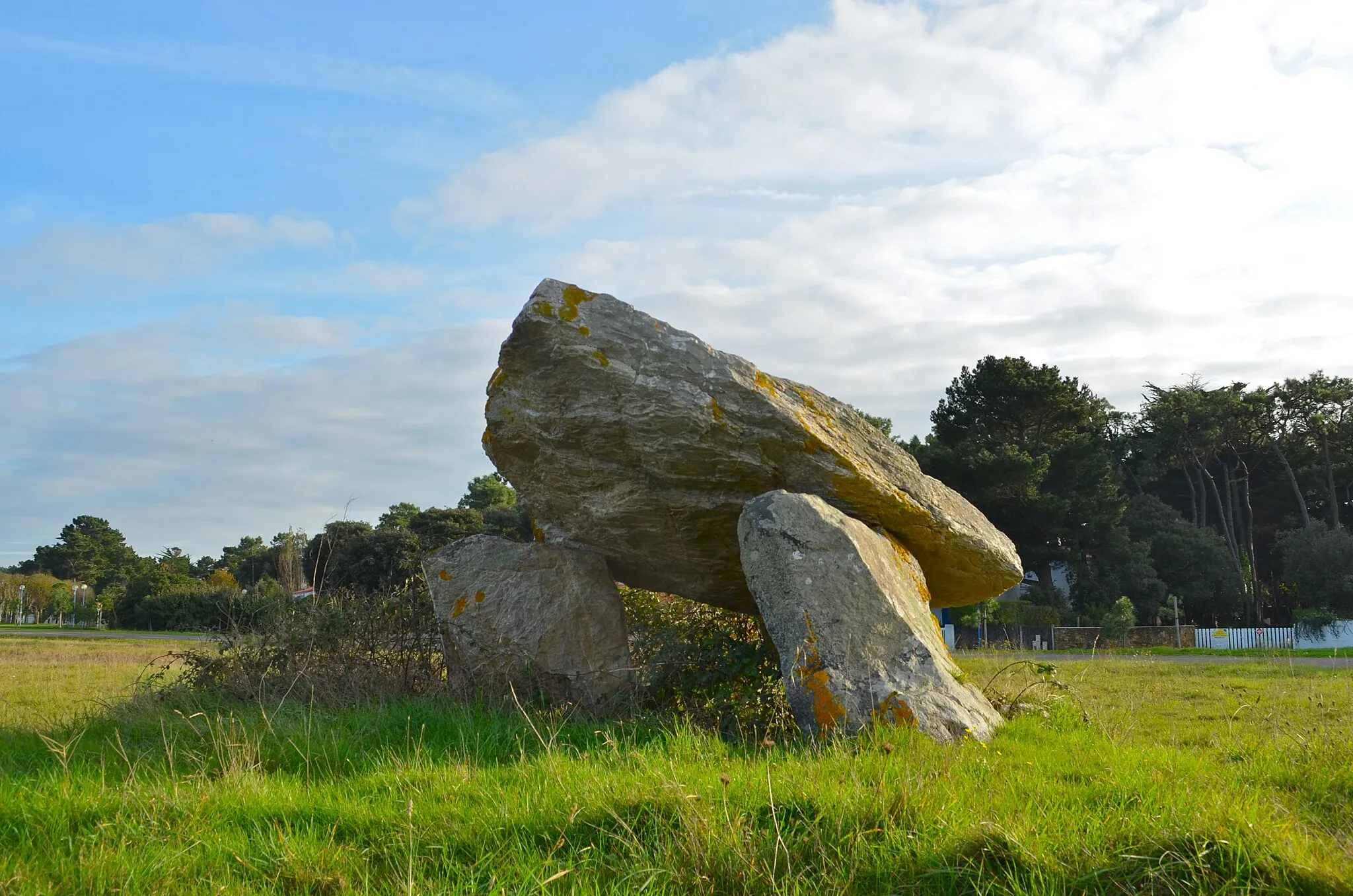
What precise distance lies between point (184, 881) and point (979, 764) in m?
3.94

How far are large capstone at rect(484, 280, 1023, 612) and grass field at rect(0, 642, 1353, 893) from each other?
2434 millimetres

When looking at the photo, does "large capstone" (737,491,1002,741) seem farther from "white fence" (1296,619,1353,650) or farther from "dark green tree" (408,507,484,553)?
"white fence" (1296,619,1353,650)

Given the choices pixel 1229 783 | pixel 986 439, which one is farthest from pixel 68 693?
pixel 986 439

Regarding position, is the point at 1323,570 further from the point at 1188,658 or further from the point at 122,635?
the point at 122,635

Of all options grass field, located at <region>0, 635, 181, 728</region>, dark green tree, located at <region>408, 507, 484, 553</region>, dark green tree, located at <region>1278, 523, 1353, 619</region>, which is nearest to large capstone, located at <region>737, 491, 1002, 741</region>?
grass field, located at <region>0, 635, 181, 728</region>

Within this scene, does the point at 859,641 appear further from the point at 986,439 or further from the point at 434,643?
the point at 986,439

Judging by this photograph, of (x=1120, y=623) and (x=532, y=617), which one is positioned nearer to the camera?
(x=532, y=617)

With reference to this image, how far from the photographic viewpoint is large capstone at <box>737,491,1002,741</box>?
244 inches

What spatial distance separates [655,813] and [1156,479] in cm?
5880

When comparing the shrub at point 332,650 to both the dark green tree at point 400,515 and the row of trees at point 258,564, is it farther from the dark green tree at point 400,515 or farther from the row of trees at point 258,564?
the dark green tree at point 400,515

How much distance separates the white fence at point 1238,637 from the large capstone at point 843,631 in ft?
110

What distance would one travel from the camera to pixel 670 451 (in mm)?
7965

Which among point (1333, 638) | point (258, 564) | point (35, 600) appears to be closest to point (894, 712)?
point (1333, 638)

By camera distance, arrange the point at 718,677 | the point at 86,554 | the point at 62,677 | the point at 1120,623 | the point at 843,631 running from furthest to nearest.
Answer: the point at 86,554
the point at 1120,623
the point at 62,677
the point at 718,677
the point at 843,631
